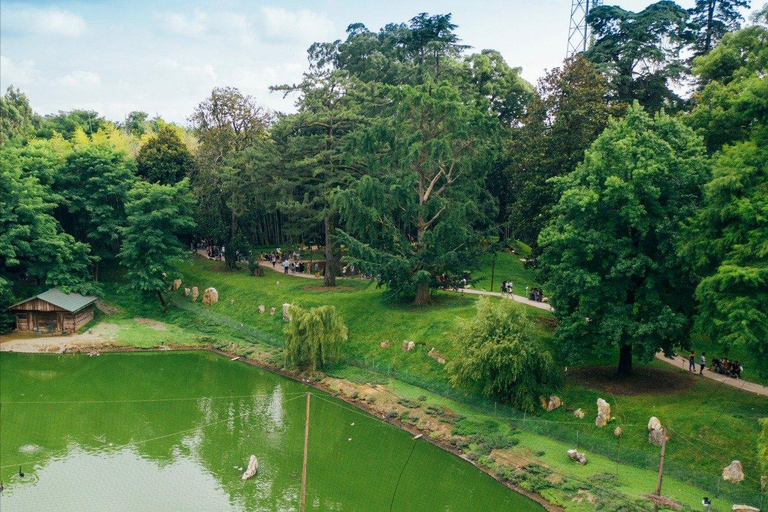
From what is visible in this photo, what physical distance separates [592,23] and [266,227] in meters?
33.8

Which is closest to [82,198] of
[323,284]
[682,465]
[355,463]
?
[323,284]

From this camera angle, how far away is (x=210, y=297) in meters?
44.7

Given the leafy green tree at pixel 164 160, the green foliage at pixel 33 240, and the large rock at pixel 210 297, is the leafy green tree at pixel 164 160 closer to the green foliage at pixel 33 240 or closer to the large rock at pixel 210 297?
the green foliage at pixel 33 240

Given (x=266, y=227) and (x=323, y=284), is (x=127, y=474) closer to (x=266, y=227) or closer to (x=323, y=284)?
(x=323, y=284)

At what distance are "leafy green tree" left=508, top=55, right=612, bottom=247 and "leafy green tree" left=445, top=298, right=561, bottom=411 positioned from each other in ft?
30.4

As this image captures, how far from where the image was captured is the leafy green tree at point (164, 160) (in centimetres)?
5197

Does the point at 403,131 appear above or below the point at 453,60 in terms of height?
below

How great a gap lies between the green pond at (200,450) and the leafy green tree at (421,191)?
30.6 ft

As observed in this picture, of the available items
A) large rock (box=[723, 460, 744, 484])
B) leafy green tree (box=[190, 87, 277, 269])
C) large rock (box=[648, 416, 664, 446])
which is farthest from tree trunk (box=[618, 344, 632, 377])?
leafy green tree (box=[190, 87, 277, 269])

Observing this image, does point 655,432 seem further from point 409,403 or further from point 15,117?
point 15,117

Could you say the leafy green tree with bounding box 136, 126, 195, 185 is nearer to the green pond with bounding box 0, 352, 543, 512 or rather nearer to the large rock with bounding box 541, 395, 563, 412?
the green pond with bounding box 0, 352, 543, 512

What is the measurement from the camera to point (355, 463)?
25281 millimetres

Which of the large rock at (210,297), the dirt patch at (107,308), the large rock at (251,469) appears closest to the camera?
the large rock at (251,469)

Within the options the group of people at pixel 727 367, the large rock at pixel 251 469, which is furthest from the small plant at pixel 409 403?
the group of people at pixel 727 367
